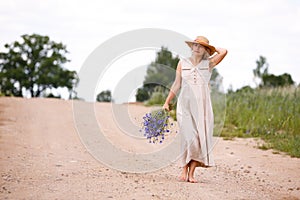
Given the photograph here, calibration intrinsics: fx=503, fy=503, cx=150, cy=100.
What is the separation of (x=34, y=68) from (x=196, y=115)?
33.6 metres

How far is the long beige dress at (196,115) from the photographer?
254 inches

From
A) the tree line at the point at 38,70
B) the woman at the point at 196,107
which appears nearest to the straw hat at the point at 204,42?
the woman at the point at 196,107

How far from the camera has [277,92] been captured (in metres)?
15.5

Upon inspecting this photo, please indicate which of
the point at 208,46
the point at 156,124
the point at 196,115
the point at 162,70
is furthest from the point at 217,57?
the point at 162,70

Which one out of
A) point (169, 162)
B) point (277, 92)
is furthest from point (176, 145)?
point (277, 92)

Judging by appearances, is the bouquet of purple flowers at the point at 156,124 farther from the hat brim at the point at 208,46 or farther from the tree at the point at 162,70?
the tree at the point at 162,70

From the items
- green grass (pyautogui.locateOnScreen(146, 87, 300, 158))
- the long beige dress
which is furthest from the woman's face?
green grass (pyautogui.locateOnScreen(146, 87, 300, 158))

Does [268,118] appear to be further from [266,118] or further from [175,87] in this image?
[175,87]

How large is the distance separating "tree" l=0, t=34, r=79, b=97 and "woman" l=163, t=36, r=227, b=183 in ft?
98.8

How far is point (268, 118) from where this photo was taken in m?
12.8

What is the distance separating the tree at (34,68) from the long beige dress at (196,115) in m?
30.2

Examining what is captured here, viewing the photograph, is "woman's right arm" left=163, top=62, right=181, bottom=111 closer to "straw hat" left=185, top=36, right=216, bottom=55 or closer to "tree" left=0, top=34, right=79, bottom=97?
"straw hat" left=185, top=36, right=216, bottom=55

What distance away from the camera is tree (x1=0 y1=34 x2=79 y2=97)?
3728 centimetres

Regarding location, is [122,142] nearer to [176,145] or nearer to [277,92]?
[176,145]
